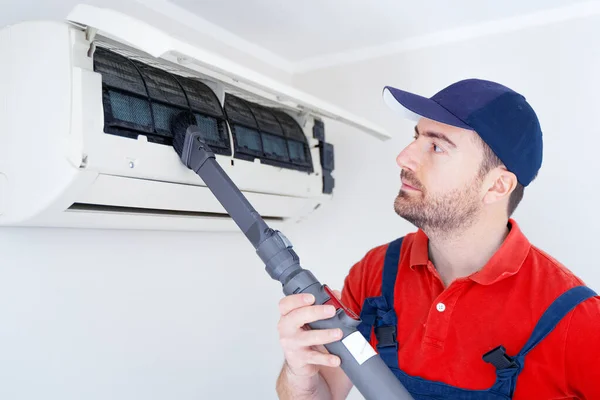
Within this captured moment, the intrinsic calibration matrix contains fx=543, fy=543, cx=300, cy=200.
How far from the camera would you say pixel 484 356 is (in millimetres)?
1078

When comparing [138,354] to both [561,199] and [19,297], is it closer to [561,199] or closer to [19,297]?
[19,297]

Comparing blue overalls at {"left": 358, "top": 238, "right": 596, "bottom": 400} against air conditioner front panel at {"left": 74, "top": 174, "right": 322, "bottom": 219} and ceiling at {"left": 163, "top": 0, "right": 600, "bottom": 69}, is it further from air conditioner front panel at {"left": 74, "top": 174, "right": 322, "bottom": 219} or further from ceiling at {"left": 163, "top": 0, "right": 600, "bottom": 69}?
ceiling at {"left": 163, "top": 0, "right": 600, "bottom": 69}

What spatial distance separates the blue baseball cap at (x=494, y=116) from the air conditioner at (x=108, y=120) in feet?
1.12

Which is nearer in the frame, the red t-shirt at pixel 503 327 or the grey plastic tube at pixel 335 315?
the grey plastic tube at pixel 335 315

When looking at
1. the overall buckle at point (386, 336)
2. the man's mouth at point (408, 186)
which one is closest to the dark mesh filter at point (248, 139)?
the man's mouth at point (408, 186)

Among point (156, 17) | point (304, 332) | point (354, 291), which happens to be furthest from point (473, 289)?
point (156, 17)

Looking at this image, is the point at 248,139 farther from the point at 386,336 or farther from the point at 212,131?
the point at 386,336

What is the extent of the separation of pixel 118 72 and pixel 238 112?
414 millimetres

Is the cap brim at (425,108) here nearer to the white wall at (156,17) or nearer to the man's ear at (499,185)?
the man's ear at (499,185)

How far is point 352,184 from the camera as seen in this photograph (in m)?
2.04

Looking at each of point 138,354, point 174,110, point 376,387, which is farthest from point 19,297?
point 376,387

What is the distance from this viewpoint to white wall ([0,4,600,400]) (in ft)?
4.10

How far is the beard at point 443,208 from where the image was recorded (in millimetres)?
1192

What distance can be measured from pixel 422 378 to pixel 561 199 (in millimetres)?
855
